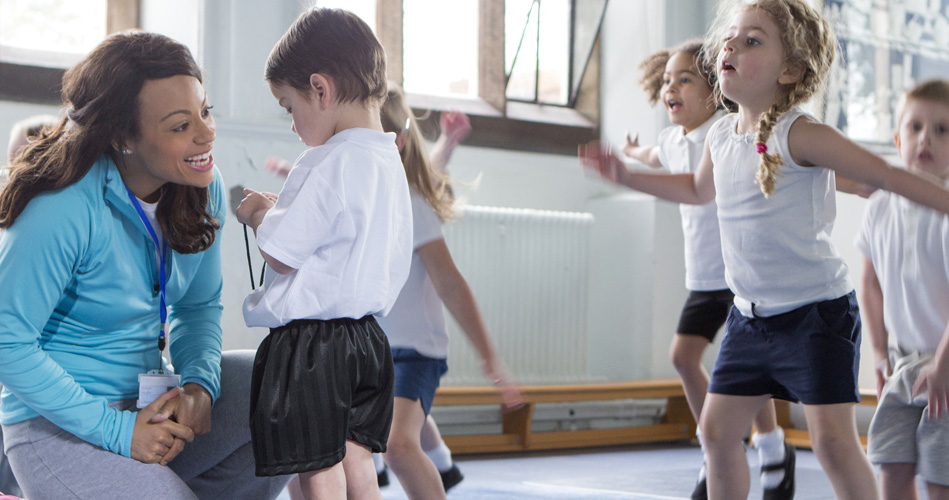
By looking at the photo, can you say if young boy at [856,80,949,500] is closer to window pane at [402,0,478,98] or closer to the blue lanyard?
the blue lanyard

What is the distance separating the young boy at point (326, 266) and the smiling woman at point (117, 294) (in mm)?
164

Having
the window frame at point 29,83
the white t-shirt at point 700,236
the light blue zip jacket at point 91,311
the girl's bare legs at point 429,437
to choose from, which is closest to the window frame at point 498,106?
the white t-shirt at point 700,236

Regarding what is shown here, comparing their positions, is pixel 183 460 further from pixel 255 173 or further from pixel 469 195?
pixel 469 195

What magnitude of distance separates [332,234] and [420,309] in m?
0.75

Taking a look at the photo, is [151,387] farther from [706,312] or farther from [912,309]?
[706,312]

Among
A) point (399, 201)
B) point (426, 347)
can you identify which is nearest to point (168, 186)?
point (399, 201)

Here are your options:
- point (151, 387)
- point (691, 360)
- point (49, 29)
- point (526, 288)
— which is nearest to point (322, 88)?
point (151, 387)

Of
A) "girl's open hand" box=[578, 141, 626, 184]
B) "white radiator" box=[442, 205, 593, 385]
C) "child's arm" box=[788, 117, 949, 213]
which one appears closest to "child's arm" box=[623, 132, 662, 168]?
"white radiator" box=[442, 205, 593, 385]

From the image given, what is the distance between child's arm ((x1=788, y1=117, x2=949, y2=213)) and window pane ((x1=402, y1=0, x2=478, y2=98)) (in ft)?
8.70

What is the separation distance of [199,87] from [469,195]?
2614 millimetres

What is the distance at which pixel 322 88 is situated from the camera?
140 cm

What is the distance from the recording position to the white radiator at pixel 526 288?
3852mm

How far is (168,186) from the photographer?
1.55 m

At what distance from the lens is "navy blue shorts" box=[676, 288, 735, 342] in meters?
2.87
